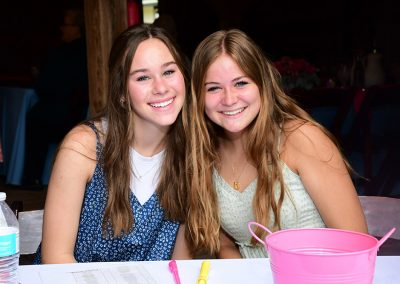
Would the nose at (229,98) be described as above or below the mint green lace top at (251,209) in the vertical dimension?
above

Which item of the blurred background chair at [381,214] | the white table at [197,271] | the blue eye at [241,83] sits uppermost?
the blue eye at [241,83]

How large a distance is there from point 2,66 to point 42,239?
8.94 m

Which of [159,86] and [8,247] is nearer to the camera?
[8,247]

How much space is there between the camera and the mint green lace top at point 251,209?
84.1 inches

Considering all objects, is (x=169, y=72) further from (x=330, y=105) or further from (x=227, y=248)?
(x=330, y=105)

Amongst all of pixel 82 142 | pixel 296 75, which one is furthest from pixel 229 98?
pixel 296 75

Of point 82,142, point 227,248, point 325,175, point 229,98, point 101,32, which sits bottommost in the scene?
point 227,248

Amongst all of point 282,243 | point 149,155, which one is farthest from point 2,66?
point 282,243

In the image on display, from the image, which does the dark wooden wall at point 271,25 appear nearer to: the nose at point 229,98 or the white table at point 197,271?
the nose at point 229,98

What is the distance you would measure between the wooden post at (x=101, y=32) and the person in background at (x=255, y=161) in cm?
218

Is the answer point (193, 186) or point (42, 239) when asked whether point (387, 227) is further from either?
point (42, 239)

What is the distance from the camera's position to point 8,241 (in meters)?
1.26

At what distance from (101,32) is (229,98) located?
2329 mm

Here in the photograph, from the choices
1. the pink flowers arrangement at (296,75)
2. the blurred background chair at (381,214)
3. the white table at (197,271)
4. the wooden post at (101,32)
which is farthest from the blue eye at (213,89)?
the pink flowers arrangement at (296,75)
